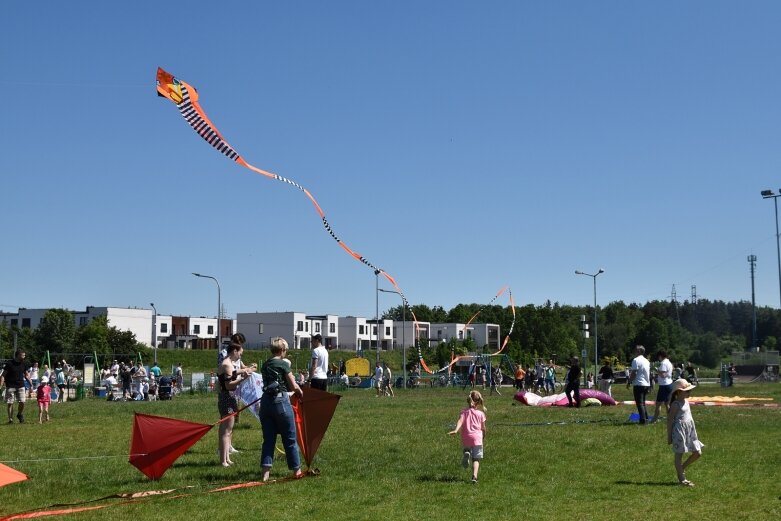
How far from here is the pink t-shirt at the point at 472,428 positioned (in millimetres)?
11820

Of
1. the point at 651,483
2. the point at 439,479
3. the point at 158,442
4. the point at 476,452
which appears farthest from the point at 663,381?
the point at 158,442

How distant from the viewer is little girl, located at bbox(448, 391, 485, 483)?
1174 cm

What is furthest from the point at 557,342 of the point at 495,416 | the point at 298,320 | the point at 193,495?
the point at 193,495

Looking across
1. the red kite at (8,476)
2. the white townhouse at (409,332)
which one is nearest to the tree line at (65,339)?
the white townhouse at (409,332)

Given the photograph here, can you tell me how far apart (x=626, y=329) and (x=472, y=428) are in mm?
124826

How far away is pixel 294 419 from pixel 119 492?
250 centimetres

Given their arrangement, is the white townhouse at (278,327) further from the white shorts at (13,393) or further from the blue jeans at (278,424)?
the blue jeans at (278,424)

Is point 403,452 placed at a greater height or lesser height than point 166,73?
lesser

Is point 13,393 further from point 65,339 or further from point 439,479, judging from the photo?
point 65,339

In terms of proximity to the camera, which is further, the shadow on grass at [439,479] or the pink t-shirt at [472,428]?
the pink t-shirt at [472,428]

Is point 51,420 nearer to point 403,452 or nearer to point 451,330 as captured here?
point 403,452

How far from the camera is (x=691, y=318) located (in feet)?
488

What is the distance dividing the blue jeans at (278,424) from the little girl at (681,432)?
5085mm

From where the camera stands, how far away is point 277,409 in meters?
11.4
